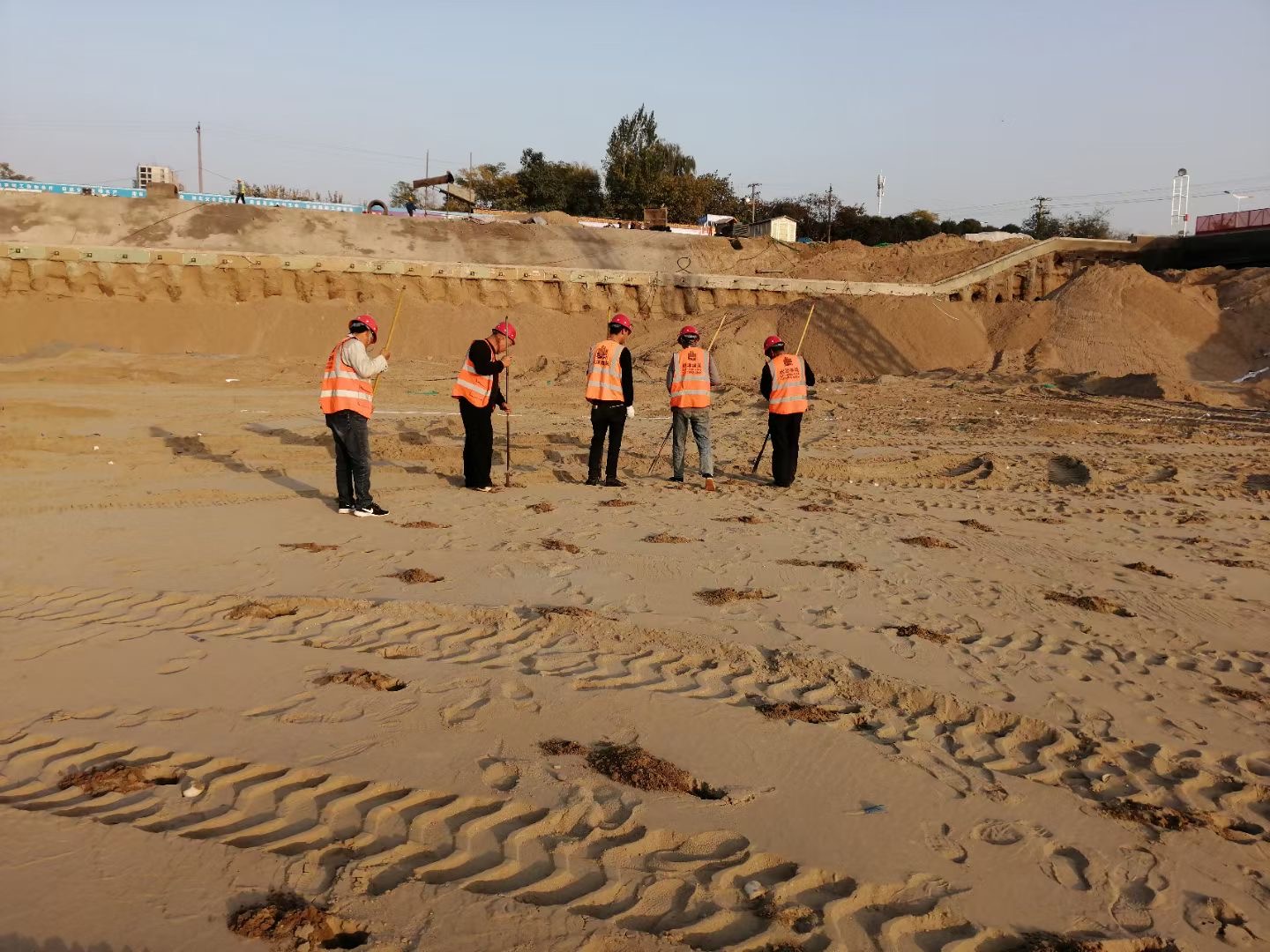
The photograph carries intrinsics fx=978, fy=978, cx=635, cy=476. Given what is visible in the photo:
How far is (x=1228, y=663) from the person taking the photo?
5215 millimetres

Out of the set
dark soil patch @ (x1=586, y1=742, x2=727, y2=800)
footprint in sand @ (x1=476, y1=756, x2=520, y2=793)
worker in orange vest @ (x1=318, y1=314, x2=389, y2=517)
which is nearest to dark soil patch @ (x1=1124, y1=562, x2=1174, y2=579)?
dark soil patch @ (x1=586, y1=742, x2=727, y2=800)

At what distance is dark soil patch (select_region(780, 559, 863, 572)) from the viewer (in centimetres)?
691

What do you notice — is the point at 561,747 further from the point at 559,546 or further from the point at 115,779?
the point at 559,546

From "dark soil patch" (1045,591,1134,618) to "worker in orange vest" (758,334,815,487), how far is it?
4266 mm

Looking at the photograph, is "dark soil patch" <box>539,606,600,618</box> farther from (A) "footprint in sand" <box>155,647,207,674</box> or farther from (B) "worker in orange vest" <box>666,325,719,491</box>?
(B) "worker in orange vest" <box>666,325,719,491</box>

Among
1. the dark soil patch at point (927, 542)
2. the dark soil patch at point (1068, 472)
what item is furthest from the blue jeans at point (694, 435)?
the dark soil patch at point (1068, 472)

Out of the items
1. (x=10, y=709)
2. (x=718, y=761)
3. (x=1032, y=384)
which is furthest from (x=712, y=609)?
(x=1032, y=384)

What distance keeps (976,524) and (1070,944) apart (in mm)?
6031

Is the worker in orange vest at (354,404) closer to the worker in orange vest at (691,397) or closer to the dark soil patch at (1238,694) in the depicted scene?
the worker in orange vest at (691,397)

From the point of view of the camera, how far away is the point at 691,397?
10500 mm

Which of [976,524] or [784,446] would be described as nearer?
[976,524]

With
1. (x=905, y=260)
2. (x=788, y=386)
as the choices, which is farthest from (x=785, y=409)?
(x=905, y=260)

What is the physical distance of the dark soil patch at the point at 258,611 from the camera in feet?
18.1

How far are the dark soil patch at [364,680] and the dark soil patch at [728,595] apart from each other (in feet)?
7.07
